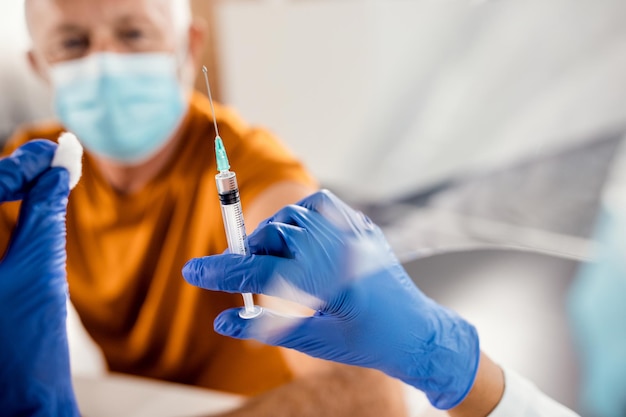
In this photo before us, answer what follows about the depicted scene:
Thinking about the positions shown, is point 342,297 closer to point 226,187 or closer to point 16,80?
point 226,187

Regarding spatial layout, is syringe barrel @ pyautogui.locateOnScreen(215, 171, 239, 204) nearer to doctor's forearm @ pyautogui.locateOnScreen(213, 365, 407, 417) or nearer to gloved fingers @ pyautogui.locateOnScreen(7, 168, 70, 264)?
gloved fingers @ pyautogui.locateOnScreen(7, 168, 70, 264)

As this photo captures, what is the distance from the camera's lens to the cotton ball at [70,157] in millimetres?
523

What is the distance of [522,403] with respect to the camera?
1.99ft

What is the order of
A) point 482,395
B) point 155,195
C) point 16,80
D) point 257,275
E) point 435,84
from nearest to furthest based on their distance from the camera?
1. point 257,275
2. point 482,395
3. point 155,195
4. point 16,80
5. point 435,84

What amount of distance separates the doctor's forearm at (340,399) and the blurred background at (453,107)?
3.16 feet

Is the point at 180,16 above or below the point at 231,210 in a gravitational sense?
above

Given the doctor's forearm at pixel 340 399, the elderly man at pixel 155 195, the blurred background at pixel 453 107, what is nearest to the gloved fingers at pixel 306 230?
the elderly man at pixel 155 195

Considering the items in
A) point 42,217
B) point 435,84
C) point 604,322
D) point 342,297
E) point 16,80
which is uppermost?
point 16,80

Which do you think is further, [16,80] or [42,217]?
[16,80]

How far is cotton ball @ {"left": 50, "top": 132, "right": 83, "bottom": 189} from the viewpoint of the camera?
1.72 ft

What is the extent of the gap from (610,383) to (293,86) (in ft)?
4.17

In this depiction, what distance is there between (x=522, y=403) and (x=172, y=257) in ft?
1.57

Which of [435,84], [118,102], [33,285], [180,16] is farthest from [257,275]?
[435,84]

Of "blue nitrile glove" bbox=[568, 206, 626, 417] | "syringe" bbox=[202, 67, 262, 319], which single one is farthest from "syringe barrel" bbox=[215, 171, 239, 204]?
"blue nitrile glove" bbox=[568, 206, 626, 417]
